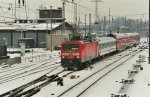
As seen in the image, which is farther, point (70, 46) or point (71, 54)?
point (70, 46)

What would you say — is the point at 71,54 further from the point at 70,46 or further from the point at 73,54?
the point at 70,46

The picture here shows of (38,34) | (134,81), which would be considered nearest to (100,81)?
(134,81)

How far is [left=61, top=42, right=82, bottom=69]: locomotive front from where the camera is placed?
32.3m

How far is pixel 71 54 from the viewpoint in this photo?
32594 mm

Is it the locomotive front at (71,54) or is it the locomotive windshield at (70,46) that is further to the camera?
the locomotive windshield at (70,46)

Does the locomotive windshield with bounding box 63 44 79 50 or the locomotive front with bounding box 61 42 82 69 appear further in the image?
the locomotive windshield with bounding box 63 44 79 50

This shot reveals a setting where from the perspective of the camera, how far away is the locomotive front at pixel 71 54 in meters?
32.3

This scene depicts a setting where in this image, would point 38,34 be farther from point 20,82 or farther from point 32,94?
point 32,94

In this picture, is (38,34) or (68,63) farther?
(38,34)

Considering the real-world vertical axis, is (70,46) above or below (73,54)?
above

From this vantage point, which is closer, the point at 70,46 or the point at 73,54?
the point at 73,54

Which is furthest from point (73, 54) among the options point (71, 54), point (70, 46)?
point (70, 46)

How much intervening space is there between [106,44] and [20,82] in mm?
21070

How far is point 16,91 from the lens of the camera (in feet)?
67.0
